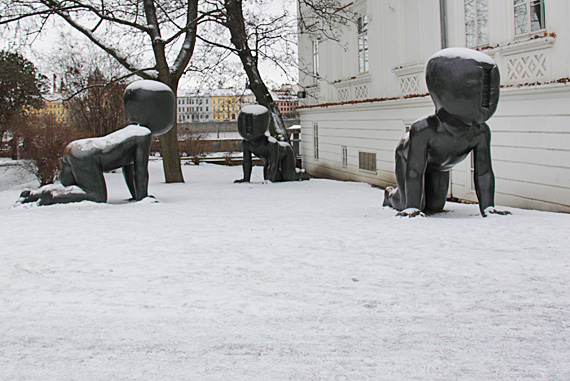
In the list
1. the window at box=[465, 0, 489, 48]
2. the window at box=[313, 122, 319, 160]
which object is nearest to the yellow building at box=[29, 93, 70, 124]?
the window at box=[313, 122, 319, 160]

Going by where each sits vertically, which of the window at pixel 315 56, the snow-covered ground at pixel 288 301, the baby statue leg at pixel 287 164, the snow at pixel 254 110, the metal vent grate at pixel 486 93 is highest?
the window at pixel 315 56

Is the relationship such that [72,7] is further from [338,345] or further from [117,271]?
[338,345]

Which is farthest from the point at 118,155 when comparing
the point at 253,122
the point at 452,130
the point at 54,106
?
the point at 54,106

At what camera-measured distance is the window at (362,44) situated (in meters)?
A: 18.5

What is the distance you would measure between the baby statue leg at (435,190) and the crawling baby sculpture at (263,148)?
25.2ft

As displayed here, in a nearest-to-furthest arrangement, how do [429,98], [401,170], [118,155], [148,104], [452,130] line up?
[452,130]
[401,170]
[118,155]
[148,104]
[429,98]

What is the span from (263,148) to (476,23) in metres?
5.75

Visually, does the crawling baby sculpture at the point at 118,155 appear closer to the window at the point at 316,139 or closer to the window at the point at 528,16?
the window at the point at 528,16

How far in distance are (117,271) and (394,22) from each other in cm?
1331

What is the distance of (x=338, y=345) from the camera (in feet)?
9.89

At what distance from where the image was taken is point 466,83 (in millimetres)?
6430

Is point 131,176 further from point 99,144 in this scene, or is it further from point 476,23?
point 476,23

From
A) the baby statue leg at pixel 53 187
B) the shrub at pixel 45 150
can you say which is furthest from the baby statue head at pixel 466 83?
the shrub at pixel 45 150

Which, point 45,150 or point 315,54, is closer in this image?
point 45,150
